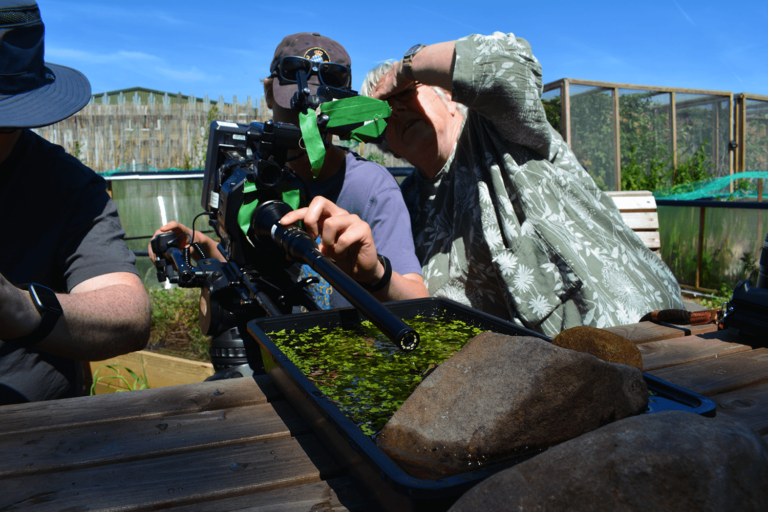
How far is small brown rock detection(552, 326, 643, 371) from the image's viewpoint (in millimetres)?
875

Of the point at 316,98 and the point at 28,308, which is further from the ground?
the point at 316,98

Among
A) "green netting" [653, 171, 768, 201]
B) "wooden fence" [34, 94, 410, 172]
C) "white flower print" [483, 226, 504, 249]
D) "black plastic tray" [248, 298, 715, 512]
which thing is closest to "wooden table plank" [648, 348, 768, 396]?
"black plastic tray" [248, 298, 715, 512]

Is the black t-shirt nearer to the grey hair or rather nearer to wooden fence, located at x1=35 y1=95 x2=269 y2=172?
the grey hair

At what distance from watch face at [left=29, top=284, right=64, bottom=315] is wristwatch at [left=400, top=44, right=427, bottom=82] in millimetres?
1350

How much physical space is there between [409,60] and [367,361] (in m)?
1.32

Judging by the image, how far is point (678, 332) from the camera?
53.5 inches

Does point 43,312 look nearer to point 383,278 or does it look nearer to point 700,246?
point 383,278

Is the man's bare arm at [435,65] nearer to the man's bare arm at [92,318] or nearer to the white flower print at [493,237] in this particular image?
the white flower print at [493,237]

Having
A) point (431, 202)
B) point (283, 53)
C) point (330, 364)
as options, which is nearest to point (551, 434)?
point (330, 364)

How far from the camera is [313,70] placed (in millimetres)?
1493

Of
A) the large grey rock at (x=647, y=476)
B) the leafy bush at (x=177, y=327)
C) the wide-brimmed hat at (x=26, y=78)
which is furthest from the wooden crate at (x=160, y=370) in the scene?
the large grey rock at (x=647, y=476)

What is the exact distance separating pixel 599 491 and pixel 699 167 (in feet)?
29.9

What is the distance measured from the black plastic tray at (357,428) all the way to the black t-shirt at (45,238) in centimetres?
74

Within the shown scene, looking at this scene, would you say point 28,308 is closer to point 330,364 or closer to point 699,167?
point 330,364
